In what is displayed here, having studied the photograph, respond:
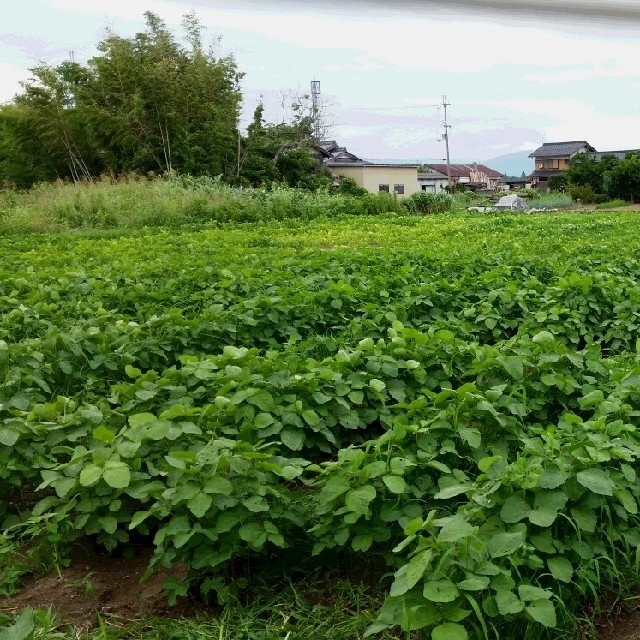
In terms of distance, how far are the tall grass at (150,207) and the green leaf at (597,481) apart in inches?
530

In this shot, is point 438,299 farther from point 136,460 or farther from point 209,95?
point 209,95

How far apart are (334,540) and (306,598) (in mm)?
237

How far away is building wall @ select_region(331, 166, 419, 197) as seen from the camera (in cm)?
4016

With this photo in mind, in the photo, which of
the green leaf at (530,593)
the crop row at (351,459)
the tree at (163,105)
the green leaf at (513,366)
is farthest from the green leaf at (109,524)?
the tree at (163,105)

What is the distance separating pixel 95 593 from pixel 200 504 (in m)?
A: 0.67

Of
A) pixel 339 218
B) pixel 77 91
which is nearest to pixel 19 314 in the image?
pixel 339 218

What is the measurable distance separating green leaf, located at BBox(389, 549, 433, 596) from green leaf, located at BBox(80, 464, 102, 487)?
0.98 meters

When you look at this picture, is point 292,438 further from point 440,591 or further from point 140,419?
point 440,591

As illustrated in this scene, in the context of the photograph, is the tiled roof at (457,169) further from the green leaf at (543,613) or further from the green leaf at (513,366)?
the green leaf at (543,613)

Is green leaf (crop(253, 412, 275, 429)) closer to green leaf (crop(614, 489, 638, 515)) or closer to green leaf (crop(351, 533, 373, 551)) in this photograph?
green leaf (crop(351, 533, 373, 551))

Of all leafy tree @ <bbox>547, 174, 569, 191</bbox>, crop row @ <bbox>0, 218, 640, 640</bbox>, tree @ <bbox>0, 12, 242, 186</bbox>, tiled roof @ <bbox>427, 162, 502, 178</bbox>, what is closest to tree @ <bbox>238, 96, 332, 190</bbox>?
tree @ <bbox>0, 12, 242, 186</bbox>

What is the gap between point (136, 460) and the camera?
7.26 ft

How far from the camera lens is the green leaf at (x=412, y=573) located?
156 centimetres

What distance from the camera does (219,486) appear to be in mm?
1950
